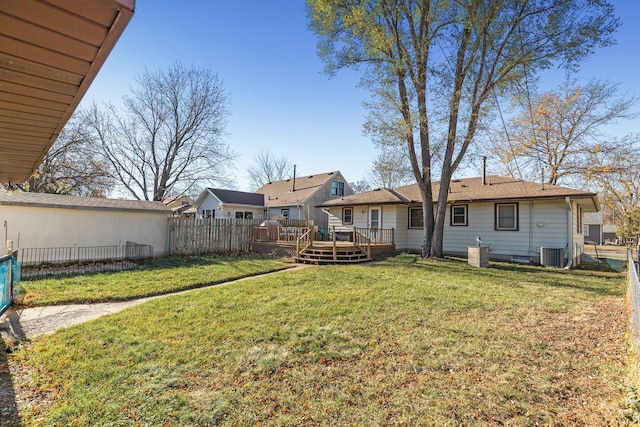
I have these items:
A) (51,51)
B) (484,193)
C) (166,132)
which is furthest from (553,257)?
(166,132)

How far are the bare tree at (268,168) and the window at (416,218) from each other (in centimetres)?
2966

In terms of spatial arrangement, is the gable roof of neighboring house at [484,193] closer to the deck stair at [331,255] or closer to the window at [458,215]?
the window at [458,215]

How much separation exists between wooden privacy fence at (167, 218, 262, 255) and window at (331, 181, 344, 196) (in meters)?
13.6

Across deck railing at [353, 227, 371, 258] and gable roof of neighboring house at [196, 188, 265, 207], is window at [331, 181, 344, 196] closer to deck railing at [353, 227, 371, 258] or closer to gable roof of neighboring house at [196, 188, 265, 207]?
gable roof of neighboring house at [196, 188, 265, 207]

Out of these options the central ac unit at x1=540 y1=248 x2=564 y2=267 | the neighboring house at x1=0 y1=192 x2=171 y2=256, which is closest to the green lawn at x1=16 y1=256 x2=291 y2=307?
the neighboring house at x1=0 y1=192 x2=171 y2=256

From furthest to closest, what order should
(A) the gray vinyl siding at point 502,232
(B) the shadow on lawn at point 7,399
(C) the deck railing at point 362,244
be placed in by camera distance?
(C) the deck railing at point 362,244
(A) the gray vinyl siding at point 502,232
(B) the shadow on lawn at point 7,399

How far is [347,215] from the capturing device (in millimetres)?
18766

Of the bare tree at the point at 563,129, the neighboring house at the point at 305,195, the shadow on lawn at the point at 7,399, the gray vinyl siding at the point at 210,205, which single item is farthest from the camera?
the neighboring house at the point at 305,195

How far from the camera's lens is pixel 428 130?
13.6 metres

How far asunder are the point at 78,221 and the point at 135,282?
6.32 meters

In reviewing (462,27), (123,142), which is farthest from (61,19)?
(123,142)

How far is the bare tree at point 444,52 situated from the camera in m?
11.1

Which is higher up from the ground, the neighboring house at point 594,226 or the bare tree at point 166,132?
the bare tree at point 166,132

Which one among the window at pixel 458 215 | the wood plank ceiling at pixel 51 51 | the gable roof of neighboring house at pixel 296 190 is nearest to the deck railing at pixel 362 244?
the window at pixel 458 215
